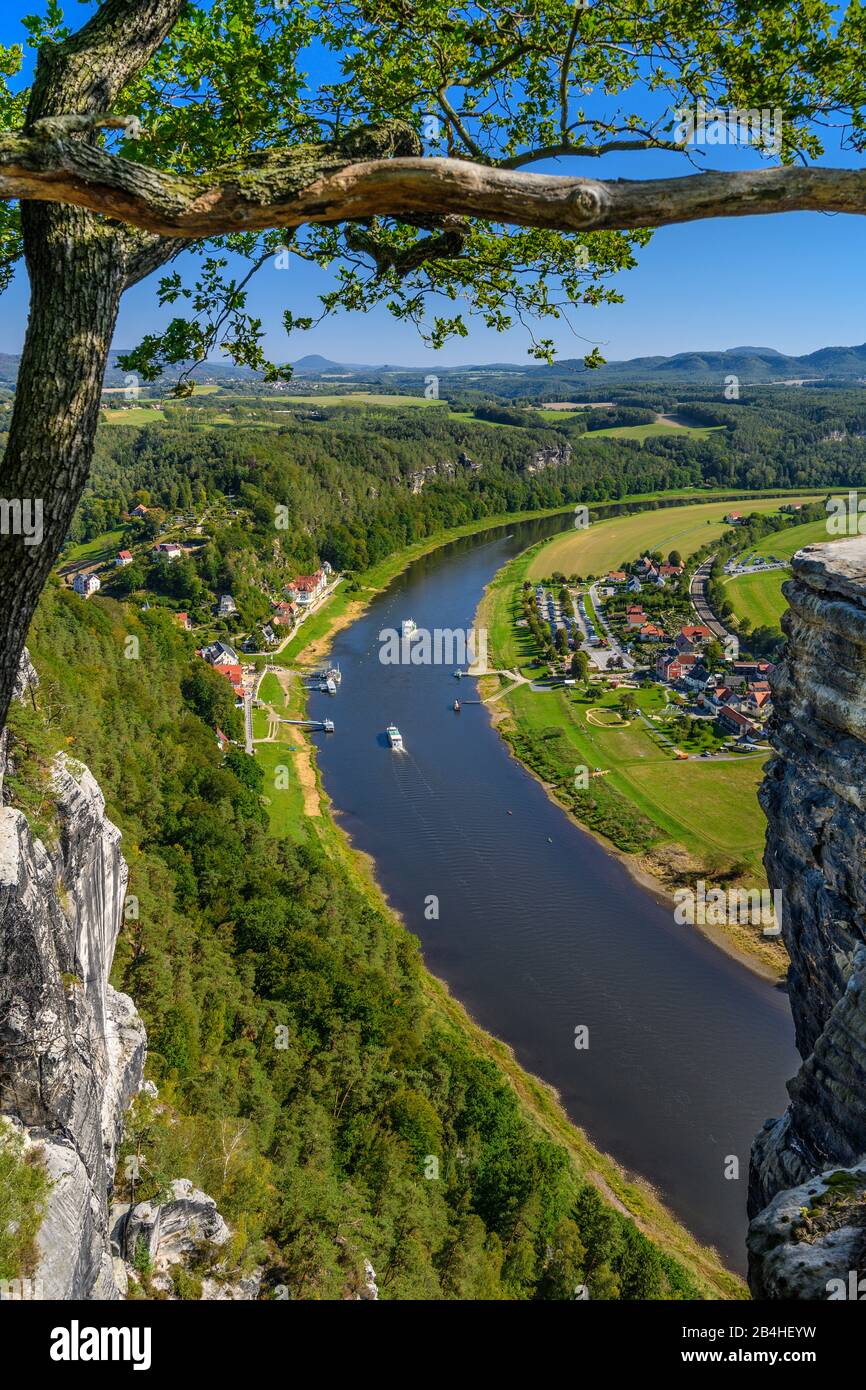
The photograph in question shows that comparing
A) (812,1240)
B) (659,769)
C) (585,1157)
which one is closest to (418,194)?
(812,1240)

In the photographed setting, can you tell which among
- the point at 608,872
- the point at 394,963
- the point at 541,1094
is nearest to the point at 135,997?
the point at 394,963

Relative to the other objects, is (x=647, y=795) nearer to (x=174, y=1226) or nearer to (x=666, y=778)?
(x=666, y=778)

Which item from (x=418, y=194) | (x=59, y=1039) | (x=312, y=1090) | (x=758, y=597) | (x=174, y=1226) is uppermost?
(x=758, y=597)

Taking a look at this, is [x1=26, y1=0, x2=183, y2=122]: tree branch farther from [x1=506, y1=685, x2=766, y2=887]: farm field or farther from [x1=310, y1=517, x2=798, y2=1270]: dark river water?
[x1=506, y1=685, x2=766, y2=887]: farm field

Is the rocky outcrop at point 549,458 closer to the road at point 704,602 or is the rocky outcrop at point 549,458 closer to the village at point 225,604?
the road at point 704,602

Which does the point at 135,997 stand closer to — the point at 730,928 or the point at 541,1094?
the point at 541,1094
